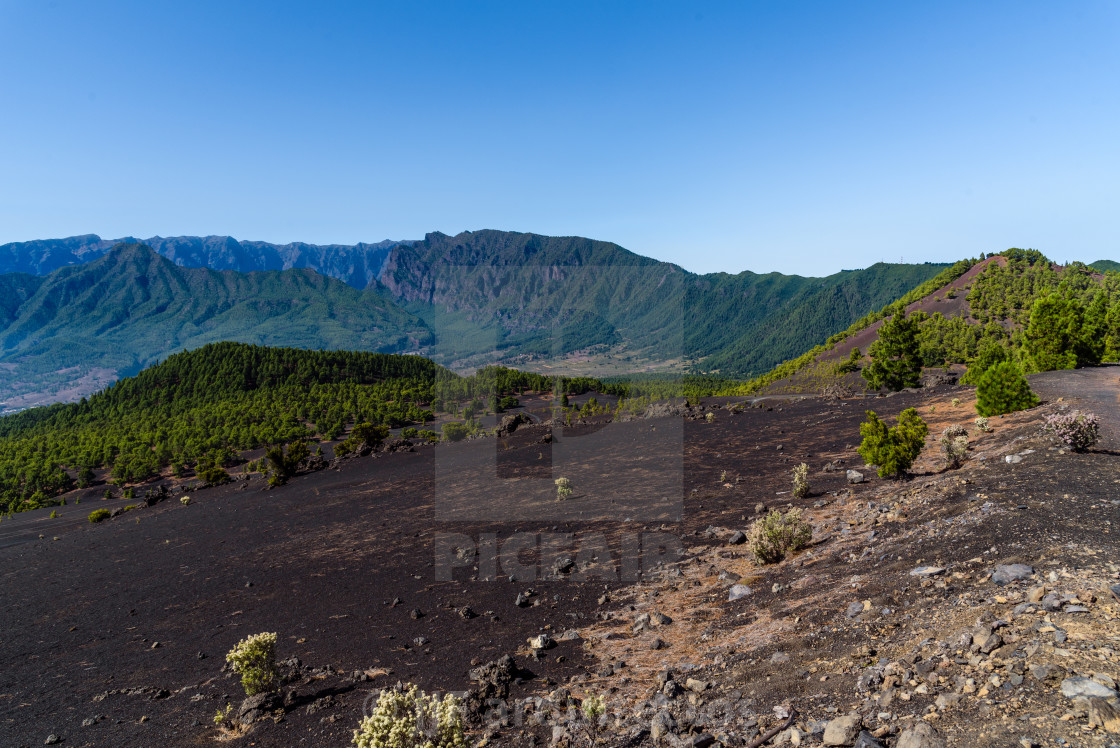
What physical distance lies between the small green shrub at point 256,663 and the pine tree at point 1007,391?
2276cm

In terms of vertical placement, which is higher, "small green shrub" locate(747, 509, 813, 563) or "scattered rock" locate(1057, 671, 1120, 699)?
"scattered rock" locate(1057, 671, 1120, 699)

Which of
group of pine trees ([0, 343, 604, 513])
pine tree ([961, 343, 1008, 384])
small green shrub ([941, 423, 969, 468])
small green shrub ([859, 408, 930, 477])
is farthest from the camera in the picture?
group of pine trees ([0, 343, 604, 513])

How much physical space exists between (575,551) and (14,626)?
51.2 feet

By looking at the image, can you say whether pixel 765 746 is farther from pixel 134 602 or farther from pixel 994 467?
pixel 134 602

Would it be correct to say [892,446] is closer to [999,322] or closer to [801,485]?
[801,485]

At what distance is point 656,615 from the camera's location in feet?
32.0

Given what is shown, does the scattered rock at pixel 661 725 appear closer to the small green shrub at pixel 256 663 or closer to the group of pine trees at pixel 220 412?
the small green shrub at pixel 256 663

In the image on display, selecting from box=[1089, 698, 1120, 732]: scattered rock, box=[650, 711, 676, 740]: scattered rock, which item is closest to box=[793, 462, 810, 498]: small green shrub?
box=[650, 711, 676, 740]: scattered rock

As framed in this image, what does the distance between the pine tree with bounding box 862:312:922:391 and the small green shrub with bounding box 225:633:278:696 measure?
4707 cm

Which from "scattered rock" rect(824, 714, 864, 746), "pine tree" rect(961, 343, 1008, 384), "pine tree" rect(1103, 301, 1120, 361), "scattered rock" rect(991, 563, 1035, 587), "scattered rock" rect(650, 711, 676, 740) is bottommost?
"scattered rock" rect(650, 711, 676, 740)

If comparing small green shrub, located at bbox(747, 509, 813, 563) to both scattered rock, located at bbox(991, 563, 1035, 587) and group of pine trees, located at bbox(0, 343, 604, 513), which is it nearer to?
scattered rock, located at bbox(991, 563, 1035, 587)

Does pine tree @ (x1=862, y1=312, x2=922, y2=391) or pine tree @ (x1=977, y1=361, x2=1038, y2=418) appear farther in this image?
pine tree @ (x1=862, y1=312, x2=922, y2=391)

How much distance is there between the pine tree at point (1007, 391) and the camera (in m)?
18.6

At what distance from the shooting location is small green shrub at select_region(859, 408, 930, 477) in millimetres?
14469
